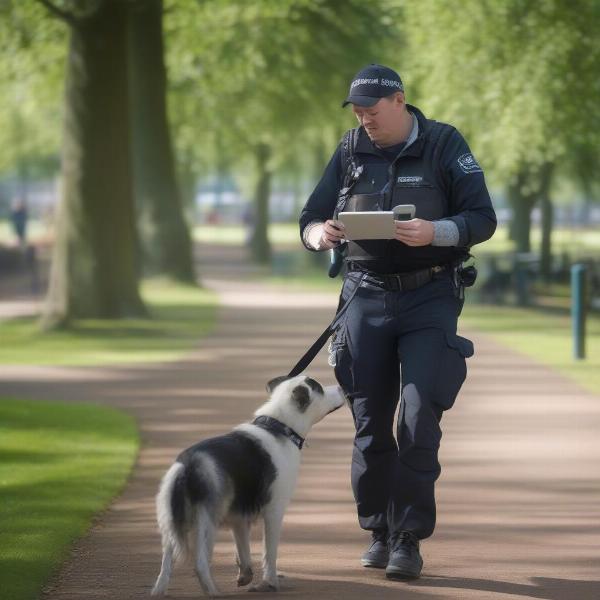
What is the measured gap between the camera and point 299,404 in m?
6.88

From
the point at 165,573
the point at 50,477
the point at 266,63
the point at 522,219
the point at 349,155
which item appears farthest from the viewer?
the point at 522,219

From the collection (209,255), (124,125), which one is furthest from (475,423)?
(209,255)

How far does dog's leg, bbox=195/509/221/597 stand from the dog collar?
69cm

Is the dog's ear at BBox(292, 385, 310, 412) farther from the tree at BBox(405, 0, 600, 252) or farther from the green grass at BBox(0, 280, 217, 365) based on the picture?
the tree at BBox(405, 0, 600, 252)

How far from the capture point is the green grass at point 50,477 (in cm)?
746

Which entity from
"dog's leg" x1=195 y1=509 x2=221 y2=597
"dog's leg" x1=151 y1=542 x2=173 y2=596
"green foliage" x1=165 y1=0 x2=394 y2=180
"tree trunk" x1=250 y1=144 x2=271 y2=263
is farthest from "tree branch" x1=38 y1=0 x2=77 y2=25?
"tree trunk" x1=250 y1=144 x2=271 y2=263

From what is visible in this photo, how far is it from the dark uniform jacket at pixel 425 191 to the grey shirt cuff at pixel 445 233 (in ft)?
0.25

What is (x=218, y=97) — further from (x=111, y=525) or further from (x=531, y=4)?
(x=111, y=525)

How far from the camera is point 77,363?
1834 cm

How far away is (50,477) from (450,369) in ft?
13.0

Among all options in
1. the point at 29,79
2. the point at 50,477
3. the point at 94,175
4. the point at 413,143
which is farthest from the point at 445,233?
the point at 29,79

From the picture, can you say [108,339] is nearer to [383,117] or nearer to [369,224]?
[383,117]

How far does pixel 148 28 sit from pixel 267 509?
2539 cm

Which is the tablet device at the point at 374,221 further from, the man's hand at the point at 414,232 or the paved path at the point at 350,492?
the paved path at the point at 350,492
